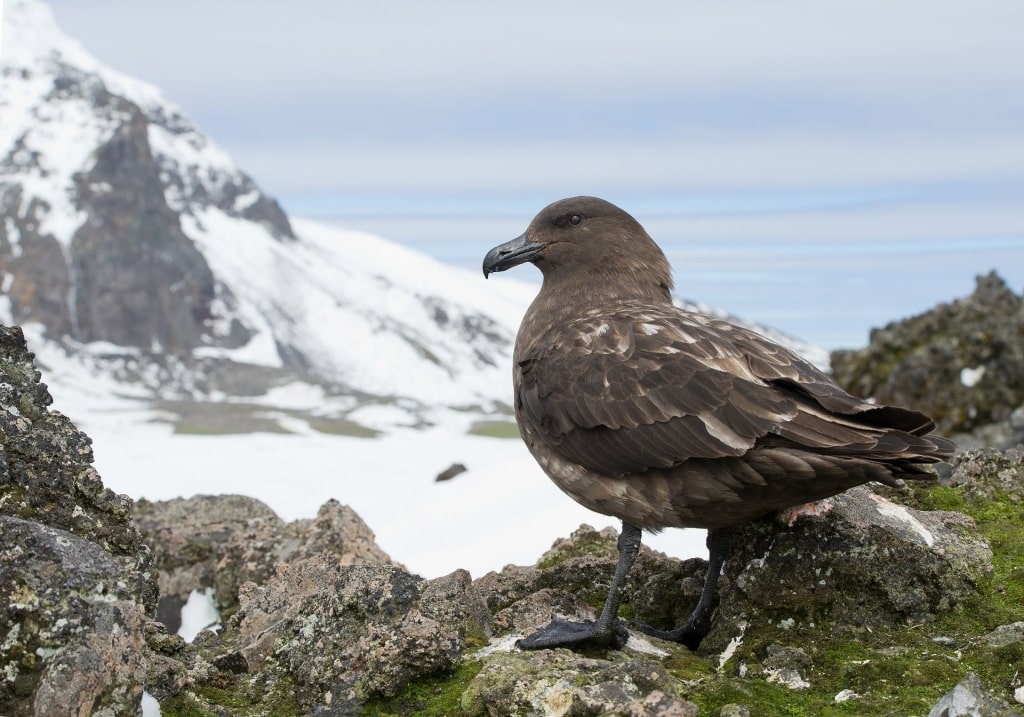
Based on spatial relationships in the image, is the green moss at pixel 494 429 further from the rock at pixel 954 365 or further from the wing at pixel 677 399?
the wing at pixel 677 399

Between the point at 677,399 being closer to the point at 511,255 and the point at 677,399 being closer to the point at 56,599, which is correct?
the point at 511,255

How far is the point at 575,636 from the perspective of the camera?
6.26 metres

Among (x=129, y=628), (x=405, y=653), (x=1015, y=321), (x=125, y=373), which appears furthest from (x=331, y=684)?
(x=125, y=373)

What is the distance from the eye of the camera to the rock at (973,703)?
Result: 4.74 m

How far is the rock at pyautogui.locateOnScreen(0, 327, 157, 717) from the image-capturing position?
4.90 meters

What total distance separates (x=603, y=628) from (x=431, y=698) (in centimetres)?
112

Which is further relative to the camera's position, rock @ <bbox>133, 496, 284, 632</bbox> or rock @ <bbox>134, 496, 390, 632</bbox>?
rock @ <bbox>133, 496, 284, 632</bbox>

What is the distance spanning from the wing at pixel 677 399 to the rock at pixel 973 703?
1.45m

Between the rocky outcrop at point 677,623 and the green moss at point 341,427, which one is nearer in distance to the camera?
the rocky outcrop at point 677,623

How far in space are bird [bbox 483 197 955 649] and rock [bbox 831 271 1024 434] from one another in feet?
36.6

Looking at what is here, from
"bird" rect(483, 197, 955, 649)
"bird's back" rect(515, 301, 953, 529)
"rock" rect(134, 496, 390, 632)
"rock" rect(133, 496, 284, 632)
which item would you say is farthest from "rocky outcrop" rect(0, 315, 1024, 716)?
"rock" rect(133, 496, 284, 632)

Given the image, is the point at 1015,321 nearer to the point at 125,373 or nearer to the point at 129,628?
the point at 129,628

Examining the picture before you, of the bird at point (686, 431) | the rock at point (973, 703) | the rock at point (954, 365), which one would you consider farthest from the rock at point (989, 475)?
the rock at point (954, 365)

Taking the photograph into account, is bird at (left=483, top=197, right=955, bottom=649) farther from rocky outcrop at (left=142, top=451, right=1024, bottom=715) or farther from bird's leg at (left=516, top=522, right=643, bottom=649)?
rocky outcrop at (left=142, top=451, right=1024, bottom=715)
